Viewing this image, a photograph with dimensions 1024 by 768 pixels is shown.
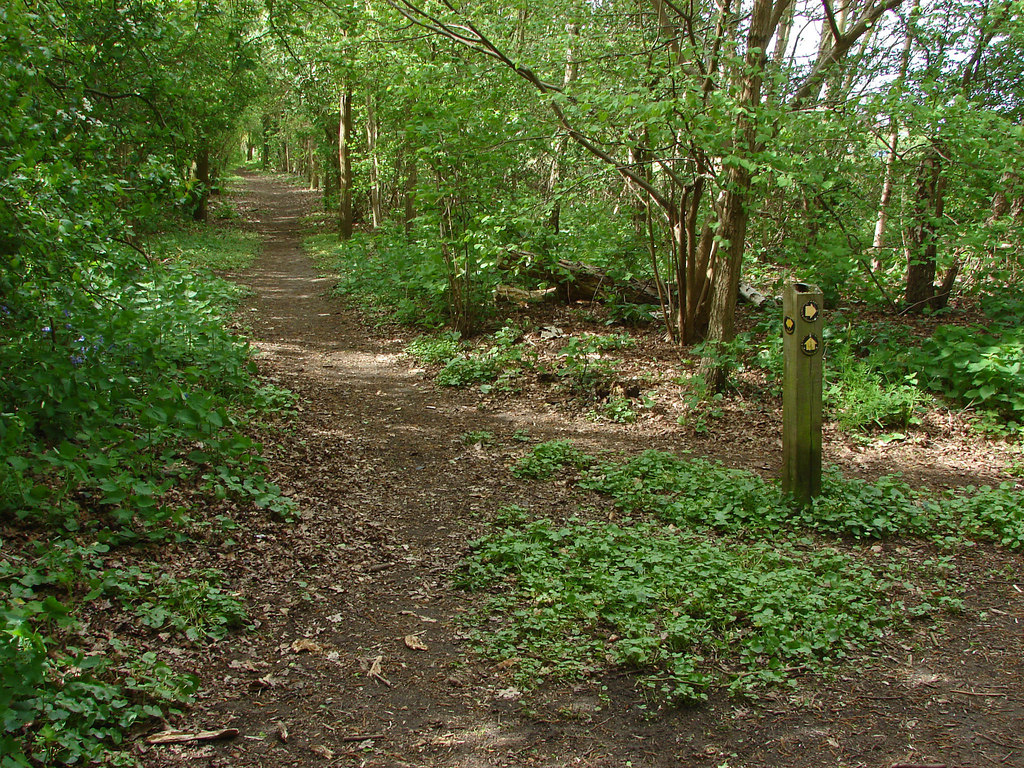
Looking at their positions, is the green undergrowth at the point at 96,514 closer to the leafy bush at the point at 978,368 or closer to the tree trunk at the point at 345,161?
the leafy bush at the point at 978,368

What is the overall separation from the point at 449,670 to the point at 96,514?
2365mm

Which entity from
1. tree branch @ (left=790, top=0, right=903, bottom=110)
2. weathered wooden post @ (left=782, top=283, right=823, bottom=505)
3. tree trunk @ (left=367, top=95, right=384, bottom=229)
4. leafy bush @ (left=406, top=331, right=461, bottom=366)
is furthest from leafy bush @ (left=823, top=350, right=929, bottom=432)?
tree trunk @ (left=367, top=95, right=384, bottom=229)

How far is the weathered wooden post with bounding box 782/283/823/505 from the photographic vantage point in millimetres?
5289

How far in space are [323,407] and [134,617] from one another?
472 centimetres

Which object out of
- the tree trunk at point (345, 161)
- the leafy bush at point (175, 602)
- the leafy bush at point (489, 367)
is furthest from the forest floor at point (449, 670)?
the tree trunk at point (345, 161)

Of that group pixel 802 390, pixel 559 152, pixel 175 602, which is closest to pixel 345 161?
pixel 559 152

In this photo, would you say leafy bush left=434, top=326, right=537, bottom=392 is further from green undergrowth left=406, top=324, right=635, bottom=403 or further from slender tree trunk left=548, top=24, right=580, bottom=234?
slender tree trunk left=548, top=24, right=580, bottom=234

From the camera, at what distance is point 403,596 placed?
13.9 ft

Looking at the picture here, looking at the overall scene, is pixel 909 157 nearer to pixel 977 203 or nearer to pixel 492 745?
pixel 977 203

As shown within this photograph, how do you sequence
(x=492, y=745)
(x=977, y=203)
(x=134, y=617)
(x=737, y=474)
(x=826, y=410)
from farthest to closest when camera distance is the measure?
1. (x=977, y=203)
2. (x=826, y=410)
3. (x=737, y=474)
4. (x=134, y=617)
5. (x=492, y=745)

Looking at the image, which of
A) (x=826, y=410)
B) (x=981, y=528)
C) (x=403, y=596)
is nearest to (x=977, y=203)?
(x=826, y=410)

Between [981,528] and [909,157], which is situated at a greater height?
[909,157]

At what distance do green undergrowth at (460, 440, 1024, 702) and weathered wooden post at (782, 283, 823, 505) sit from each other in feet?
0.76

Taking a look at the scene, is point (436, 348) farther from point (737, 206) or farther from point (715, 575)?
point (715, 575)
